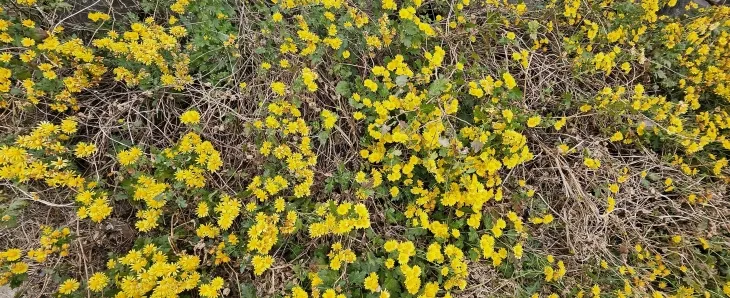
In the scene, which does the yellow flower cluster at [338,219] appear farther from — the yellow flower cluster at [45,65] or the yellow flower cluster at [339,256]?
the yellow flower cluster at [45,65]

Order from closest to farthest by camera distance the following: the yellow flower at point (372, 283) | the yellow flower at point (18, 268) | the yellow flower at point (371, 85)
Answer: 1. the yellow flower at point (18, 268)
2. the yellow flower at point (372, 283)
3. the yellow flower at point (371, 85)

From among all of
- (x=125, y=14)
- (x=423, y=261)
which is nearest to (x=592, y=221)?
(x=423, y=261)

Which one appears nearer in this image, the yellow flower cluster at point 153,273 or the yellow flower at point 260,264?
the yellow flower cluster at point 153,273

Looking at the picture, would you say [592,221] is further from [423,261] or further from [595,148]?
[423,261]

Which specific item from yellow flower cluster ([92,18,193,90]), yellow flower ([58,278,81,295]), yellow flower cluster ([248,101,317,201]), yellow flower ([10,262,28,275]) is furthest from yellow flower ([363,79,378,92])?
yellow flower ([10,262,28,275])

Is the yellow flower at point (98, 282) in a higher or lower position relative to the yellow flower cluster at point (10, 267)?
lower

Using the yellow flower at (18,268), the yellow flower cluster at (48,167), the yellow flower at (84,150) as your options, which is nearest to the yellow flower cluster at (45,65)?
the yellow flower cluster at (48,167)

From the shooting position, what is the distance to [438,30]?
9.28ft

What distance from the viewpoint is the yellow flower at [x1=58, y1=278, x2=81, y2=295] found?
5.98 ft

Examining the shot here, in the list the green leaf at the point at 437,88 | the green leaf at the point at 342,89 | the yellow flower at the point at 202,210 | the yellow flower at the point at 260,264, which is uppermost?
the green leaf at the point at 437,88

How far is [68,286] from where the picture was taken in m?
1.84

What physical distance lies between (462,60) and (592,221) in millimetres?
1317

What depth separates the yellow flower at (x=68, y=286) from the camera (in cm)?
182

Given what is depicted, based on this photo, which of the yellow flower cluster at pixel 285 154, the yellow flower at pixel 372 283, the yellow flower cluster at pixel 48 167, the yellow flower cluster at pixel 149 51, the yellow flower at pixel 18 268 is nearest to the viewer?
the yellow flower at pixel 18 268
